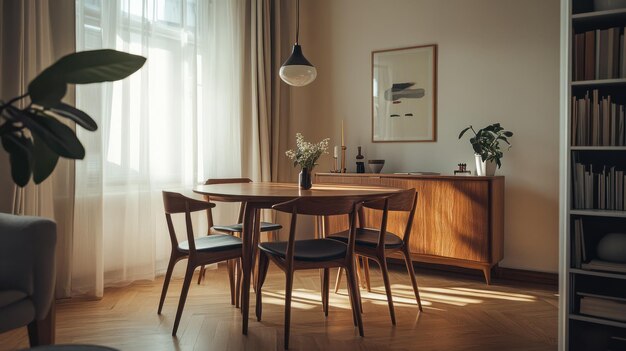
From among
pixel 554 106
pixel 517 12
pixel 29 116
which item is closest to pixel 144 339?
pixel 29 116

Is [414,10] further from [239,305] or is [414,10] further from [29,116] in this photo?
[29,116]

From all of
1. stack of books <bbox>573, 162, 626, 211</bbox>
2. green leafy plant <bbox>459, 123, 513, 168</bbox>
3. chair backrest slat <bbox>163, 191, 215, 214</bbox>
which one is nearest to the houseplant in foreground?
green leafy plant <bbox>459, 123, 513, 168</bbox>

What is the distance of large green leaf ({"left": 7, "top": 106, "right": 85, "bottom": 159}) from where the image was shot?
2.86 feet

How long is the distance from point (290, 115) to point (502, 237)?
7.93 ft

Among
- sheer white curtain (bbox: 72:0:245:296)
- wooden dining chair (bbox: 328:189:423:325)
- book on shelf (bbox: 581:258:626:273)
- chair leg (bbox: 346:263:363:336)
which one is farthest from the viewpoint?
sheer white curtain (bbox: 72:0:245:296)

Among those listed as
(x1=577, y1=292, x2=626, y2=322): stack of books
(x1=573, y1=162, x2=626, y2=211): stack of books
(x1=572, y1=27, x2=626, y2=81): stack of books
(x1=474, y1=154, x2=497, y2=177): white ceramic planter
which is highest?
(x1=572, y1=27, x2=626, y2=81): stack of books

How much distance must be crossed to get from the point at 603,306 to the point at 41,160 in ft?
8.06

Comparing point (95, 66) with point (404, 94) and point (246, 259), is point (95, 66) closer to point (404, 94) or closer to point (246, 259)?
point (246, 259)

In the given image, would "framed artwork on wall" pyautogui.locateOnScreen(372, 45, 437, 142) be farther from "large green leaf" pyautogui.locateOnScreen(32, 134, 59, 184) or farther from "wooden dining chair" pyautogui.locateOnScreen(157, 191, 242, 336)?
"large green leaf" pyautogui.locateOnScreen(32, 134, 59, 184)

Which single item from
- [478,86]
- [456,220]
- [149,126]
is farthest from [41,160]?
[478,86]

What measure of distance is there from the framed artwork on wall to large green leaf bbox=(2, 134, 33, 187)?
3865mm

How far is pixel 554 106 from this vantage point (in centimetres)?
389

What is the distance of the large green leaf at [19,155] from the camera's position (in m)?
0.93

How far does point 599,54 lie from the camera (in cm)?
232
